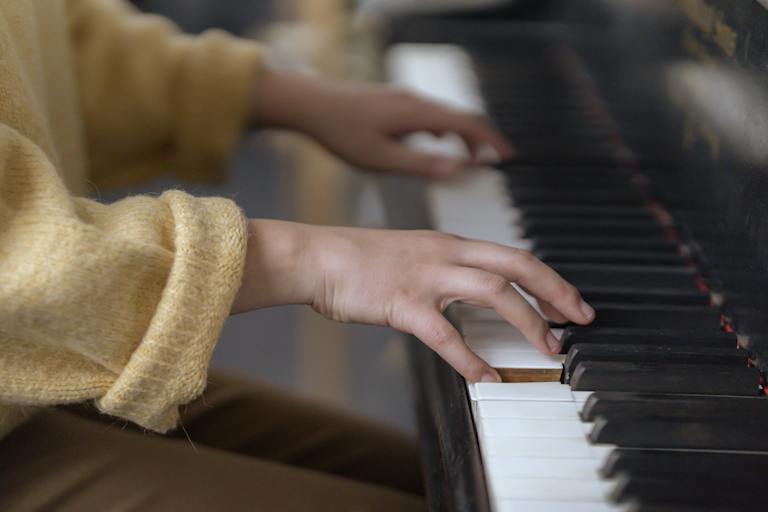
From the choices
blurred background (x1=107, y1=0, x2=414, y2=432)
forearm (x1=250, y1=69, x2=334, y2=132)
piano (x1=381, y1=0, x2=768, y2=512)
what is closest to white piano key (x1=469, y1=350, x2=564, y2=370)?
piano (x1=381, y1=0, x2=768, y2=512)

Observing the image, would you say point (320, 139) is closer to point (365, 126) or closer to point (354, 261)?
point (365, 126)

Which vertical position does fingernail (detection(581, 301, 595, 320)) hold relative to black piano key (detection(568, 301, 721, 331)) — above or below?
above

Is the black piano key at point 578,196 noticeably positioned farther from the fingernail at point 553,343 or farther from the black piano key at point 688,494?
the black piano key at point 688,494

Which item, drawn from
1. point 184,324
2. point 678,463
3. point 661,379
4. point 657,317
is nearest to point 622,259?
point 657,317

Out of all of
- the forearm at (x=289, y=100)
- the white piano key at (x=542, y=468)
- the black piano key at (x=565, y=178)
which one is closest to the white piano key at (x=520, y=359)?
the white piano key at (x=542, y=468)

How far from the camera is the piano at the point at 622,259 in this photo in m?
0.70

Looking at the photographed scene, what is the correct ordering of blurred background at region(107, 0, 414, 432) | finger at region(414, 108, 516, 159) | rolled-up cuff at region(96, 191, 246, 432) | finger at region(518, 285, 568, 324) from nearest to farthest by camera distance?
rolled-up cuff at region(96, 191, 246, 432), finger at region(518, 285, 568, 324), finger at region(414, 108, 516, 159), blurred background at region(107, 0, 414, 432)

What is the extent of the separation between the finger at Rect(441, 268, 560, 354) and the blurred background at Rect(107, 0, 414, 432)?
0.91 meters

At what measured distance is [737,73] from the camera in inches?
35.8

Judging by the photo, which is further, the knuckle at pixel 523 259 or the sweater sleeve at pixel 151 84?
the sweater sleeve at pixel 151 84

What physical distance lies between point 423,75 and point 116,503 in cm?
80

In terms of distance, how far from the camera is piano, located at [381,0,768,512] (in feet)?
2.30

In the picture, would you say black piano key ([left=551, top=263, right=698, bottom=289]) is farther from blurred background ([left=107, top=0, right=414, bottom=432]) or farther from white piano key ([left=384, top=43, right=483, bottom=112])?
blurred background ([left=107, top=0, right=414, bottom=432])

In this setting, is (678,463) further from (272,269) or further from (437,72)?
(437,72)
